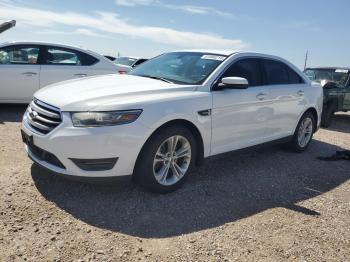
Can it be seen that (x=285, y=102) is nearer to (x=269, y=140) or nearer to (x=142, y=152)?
(x=269, y=140)

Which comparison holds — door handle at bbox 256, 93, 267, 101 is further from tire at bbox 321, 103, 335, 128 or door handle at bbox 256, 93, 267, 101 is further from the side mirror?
tire at bbox 321, 103, 335, 128

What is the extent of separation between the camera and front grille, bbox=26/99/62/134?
3.86m

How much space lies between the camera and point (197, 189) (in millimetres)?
4555

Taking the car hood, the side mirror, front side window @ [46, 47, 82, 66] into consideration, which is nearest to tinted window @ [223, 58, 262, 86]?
the side mirror

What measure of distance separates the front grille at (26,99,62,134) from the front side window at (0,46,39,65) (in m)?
4.29

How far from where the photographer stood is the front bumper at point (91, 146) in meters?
3.68

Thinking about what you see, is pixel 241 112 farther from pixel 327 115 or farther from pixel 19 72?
pixel 327 115

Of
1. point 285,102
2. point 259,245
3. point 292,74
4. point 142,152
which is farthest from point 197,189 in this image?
point 292,74

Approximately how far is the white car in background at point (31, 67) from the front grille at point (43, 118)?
415 centimetres

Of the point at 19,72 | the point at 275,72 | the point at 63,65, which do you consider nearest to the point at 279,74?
the point at 275,72

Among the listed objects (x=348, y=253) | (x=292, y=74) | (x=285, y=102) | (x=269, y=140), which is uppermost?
(x=292, y=74)

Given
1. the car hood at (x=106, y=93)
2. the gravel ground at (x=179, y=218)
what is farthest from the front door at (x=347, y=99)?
the car hood at (x=106, y=93)

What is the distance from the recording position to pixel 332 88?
1054 centimetres

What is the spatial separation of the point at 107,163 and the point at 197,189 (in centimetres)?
125
